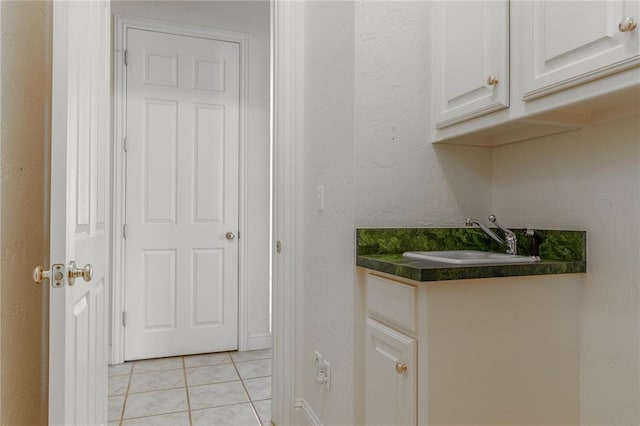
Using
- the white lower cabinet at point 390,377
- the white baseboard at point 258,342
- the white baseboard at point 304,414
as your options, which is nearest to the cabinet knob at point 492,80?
the white lower cabinet at point 390,377

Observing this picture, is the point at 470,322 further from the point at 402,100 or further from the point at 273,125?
the point at 273,125

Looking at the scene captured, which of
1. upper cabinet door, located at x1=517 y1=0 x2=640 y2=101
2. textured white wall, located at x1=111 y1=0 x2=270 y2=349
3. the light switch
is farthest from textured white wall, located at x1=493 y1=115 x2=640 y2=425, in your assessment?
textured white wall, located at x1=111 y1=0 x2=270 y2=349

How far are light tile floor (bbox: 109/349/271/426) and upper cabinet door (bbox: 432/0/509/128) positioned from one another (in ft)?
5.60

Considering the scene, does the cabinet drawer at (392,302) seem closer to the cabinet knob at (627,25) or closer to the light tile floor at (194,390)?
the cabinet knob at (627,25)

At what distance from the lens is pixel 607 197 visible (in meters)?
1.36

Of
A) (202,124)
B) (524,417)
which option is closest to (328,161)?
(524,417)

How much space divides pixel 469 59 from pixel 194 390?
2.23 meters

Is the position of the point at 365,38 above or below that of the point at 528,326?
above

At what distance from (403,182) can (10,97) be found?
1.26m

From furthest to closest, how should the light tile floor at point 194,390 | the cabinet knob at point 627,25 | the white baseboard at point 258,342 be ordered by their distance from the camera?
the white baseboard at point 258,342 → the light tile floor at point 194,390 → the cabinet knob at point 627,25

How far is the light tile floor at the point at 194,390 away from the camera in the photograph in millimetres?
2234

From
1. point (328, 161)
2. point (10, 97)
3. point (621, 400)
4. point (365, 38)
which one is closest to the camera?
point (10, 97)

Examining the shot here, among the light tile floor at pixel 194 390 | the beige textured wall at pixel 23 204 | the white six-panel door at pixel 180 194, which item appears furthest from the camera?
the white six-panel door at pixel 180 194

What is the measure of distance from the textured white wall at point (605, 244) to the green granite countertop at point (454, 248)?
5 centimetres
